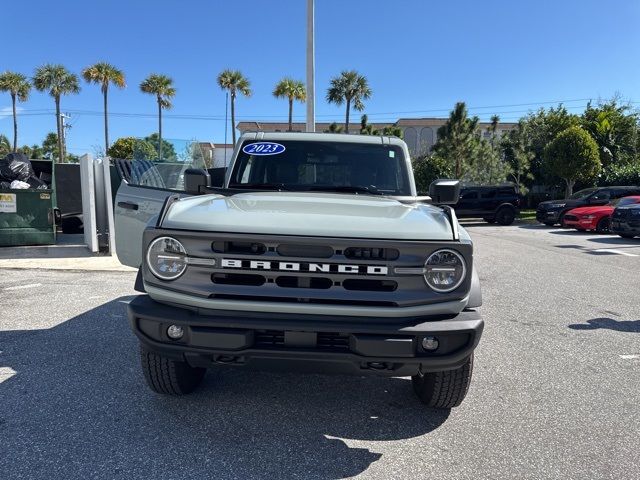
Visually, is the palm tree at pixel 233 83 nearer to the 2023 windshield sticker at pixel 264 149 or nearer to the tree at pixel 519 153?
the tree at pixel 519 153

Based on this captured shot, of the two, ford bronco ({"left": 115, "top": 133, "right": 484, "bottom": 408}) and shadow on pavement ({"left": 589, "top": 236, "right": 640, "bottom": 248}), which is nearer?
ford bronco ({"left": 115, "top": 133, "right": 484, "bottom": 408})

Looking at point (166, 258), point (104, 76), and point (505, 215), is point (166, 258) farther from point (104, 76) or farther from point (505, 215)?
point (104, 76)

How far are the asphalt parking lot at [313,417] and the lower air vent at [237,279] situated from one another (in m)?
0.93

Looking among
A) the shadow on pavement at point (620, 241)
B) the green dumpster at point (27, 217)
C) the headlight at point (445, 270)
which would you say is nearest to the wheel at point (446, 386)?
the headlight at point (445, 270)

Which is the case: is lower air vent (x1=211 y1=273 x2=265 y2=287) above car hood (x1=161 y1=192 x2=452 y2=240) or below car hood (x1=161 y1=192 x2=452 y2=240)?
below

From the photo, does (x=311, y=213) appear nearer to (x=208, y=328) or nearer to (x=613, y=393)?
(x=208, y=328)

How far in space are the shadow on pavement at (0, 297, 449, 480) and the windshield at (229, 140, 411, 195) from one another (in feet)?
4.99

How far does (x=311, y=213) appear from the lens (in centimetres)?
283

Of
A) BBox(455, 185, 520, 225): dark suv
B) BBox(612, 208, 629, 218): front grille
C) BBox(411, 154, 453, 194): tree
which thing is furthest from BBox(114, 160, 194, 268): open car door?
BBox(411, 154, 453, 194): tree

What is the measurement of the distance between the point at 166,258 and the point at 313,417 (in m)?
1.38

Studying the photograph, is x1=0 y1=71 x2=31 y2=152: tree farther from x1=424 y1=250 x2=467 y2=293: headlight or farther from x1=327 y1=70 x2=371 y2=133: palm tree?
x1=424 y1=250 x2=467 y2=293: headlight

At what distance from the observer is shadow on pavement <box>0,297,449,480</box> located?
8.33 feet

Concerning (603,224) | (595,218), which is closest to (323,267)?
(595,218)

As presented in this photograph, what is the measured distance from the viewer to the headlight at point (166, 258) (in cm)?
261
